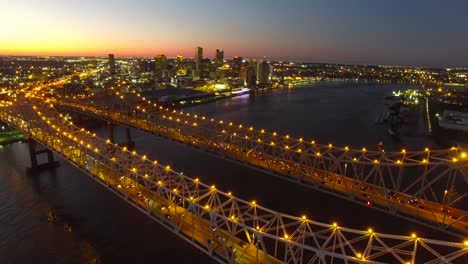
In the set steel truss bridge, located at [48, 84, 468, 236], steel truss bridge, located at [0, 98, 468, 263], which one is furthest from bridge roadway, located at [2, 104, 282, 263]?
steel truss bridge, located at [48, 84, 468, 236]

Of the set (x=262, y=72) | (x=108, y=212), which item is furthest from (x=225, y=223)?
(x=262, y=72)

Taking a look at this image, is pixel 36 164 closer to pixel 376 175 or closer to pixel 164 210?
pixel 164 210

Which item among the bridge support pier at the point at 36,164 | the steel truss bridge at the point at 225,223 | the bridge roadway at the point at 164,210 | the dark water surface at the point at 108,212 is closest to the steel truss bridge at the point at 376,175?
the steel truss bridge at the point at 225,223

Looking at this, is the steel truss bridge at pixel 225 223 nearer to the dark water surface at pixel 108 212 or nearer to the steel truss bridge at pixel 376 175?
the dark water surface at pixel 108 212

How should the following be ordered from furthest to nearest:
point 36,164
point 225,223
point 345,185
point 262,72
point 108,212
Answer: point 262,72 < point 36,164 < point 108,212 < point 345,185 < point 225,223

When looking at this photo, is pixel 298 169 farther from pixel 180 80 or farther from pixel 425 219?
pixel 180 80

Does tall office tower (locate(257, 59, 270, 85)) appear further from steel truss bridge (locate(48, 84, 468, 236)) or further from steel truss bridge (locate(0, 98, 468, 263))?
steel truss bridge (locate(0, 98, 468, 263))

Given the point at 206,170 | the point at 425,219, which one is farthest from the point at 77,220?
the point at 425,219

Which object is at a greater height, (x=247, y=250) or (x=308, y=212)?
(x=247, y=250)
